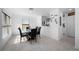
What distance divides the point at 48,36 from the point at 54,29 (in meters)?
0.25

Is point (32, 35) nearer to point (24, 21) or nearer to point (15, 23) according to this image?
point (24, 21)

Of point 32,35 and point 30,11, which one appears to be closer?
point 30,11

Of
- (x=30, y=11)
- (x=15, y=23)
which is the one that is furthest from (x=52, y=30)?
(x=15, y=23)

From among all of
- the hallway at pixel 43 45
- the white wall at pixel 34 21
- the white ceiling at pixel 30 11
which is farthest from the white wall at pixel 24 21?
the hallway at pixel 43 45

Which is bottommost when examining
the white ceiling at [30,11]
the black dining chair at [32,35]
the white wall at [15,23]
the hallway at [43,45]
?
the hallway at [43,45]

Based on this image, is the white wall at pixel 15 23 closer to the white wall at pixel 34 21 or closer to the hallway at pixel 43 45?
the hallway at pixel 43 45

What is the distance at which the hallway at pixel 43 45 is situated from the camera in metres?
2.61

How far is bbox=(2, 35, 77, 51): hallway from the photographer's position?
103 inches

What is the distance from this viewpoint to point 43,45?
264cm

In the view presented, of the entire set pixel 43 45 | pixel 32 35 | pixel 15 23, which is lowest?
pixel 43 45

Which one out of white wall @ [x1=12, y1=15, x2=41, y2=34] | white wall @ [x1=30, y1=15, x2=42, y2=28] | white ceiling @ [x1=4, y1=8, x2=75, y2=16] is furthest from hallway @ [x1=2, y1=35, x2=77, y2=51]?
white ceiling @ [x1=4, y1=8, x2=75, y2=16]

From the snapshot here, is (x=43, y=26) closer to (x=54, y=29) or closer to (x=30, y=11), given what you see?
(x=54, y=29)

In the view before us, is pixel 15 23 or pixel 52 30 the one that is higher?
pixel 15 23
